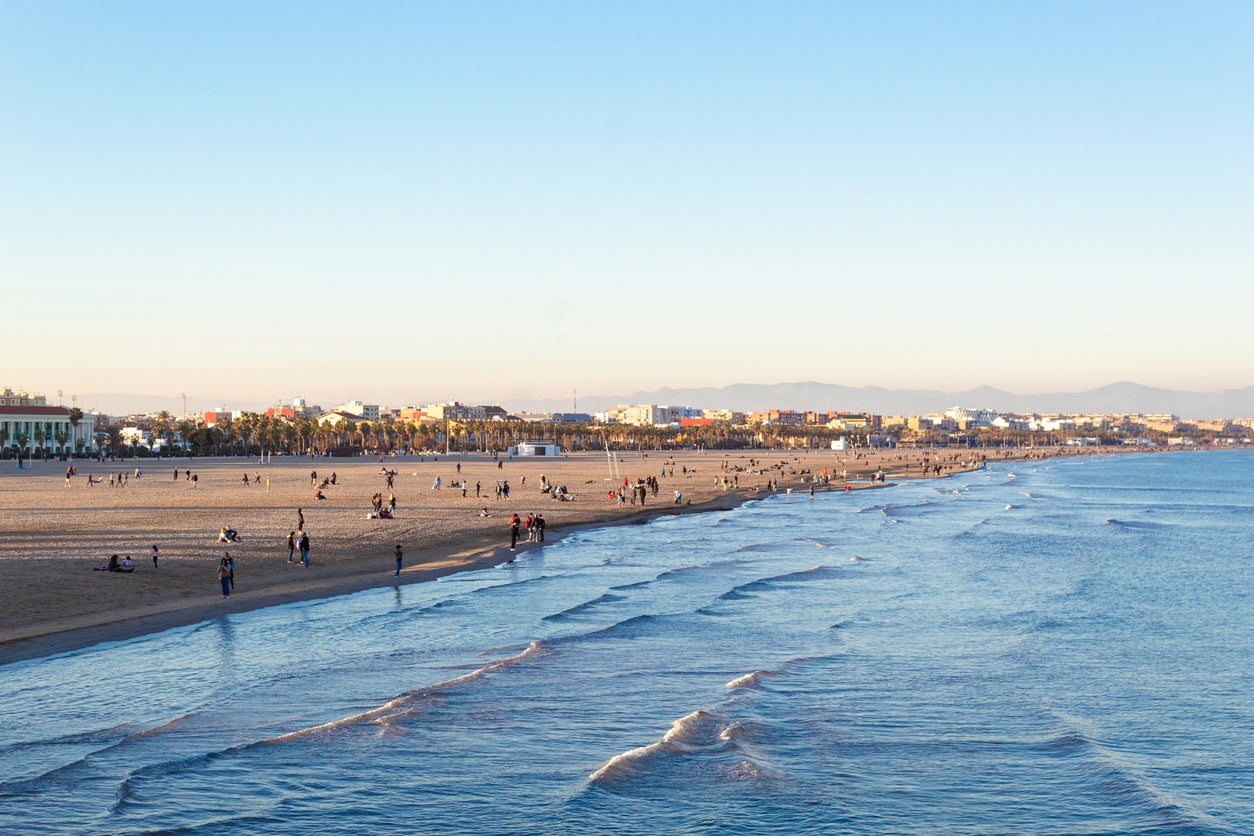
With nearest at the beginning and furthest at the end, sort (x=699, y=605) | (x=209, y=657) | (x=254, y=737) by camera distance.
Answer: (x=254, y=737) < (x=209, y=657) < (x=699, y=605)

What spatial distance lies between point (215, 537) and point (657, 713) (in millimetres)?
25579

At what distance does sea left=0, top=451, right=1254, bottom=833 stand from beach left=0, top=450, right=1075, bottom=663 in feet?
5.96

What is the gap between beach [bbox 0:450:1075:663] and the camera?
25047mm

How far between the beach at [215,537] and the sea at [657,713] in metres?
1.82

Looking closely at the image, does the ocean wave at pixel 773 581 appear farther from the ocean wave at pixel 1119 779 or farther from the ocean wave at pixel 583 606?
the ocean wave at pixel 1119 779

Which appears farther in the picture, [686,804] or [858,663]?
[858,663]

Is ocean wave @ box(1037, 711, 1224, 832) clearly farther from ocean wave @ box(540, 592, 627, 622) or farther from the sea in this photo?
ocean wave @ box(540, 592, 627, 622)

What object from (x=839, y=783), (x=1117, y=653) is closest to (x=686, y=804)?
(x=839, y=783)

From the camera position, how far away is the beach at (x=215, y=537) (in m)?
25.0

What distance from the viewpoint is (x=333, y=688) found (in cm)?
1941

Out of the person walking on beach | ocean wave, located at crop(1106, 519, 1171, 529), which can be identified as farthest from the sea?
ocean wave, located at crop(1106, 519, 1171, 529)

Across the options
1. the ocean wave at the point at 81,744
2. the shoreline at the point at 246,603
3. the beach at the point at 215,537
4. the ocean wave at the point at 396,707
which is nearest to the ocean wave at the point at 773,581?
the shoreline at the point at 246,603

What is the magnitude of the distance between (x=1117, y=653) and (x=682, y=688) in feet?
35.7

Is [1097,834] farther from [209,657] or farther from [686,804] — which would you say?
[209,657]
